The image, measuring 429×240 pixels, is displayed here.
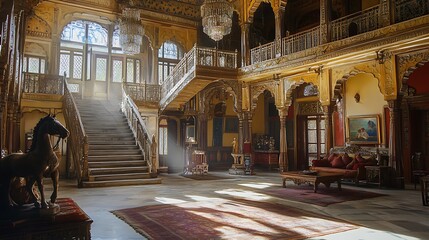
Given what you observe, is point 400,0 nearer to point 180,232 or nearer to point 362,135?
point 362,135

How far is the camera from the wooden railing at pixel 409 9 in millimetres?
8875

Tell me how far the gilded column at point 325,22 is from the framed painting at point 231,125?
23.3 ft

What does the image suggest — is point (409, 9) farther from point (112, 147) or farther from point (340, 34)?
point (112, 147)

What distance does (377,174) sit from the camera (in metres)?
9.80

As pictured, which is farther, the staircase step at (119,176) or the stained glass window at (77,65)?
the stained glass window at (77,65)

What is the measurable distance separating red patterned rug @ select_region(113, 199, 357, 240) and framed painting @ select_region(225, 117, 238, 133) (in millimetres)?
10129

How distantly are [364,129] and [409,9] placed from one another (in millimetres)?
4634

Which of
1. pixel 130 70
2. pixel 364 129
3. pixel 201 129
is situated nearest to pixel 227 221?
pixel 364 129

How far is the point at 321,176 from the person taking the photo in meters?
8.66

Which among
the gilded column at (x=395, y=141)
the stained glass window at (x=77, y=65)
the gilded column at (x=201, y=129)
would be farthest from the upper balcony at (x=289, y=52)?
the stained glass window at (x=77, y=65)

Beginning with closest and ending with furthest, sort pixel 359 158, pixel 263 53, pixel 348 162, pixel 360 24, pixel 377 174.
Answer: pixel 377 174
pixel 360 24
pixel 359 158
pixel 348 162
pixel 263 53

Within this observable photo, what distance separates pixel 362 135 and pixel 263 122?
6.14m

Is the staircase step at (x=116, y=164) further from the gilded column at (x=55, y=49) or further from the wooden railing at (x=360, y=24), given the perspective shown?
the wooden railing at (x=360, y=24)

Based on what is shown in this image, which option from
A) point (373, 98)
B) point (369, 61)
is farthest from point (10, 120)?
point (373, 98)
